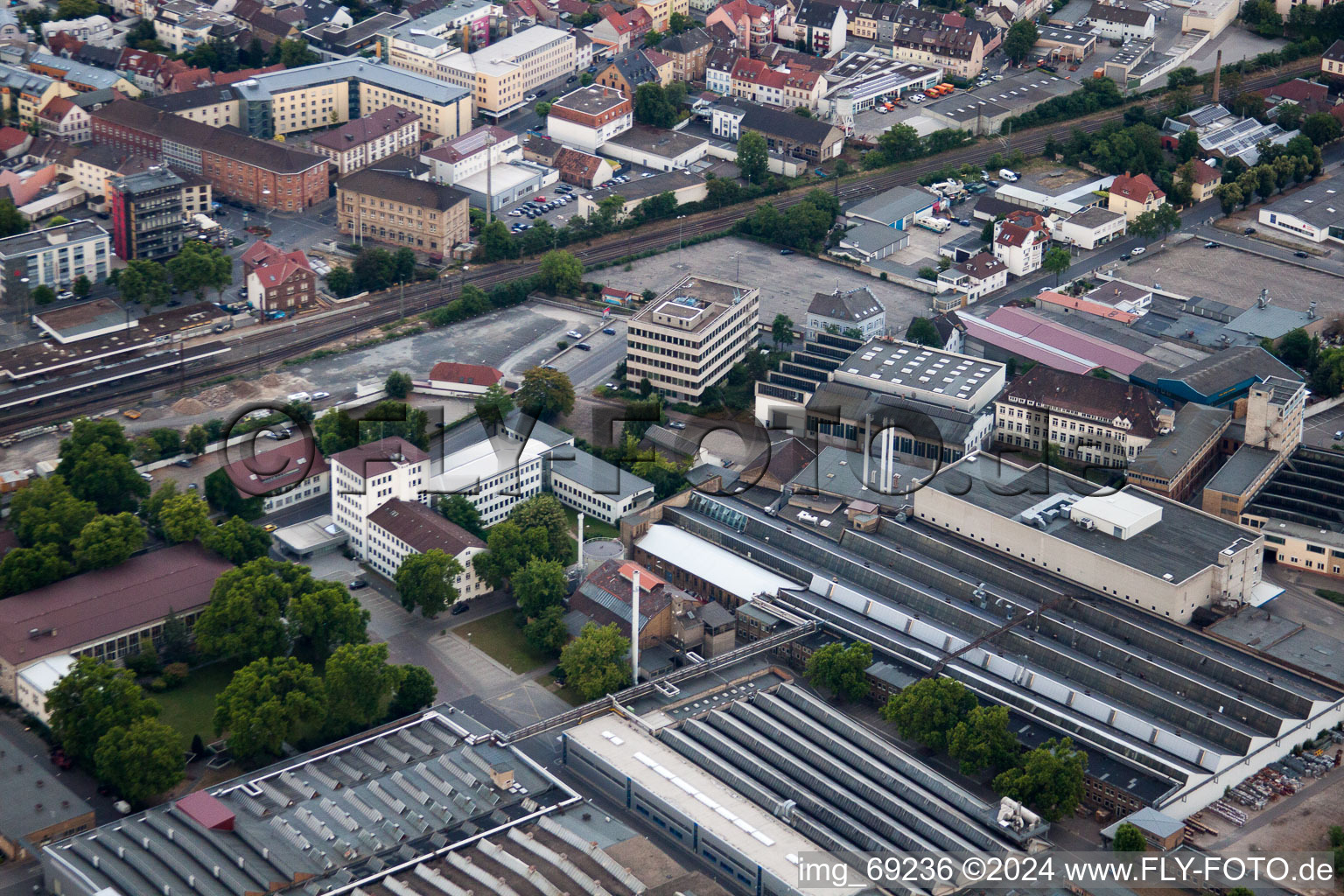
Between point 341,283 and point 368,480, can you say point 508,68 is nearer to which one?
point 341,283

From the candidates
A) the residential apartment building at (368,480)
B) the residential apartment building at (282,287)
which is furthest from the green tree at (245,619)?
the residential apartment building at (282,287)

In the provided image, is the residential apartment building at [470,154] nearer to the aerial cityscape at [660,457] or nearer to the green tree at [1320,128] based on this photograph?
the aerial cityscape at [660,457]

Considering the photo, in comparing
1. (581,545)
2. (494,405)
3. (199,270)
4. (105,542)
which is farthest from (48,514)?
(199,270)

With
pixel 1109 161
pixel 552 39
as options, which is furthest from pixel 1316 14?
pixel 552 39

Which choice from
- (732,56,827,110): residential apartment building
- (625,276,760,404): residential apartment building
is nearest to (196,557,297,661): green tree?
(625,276,760,404): residential apartment building

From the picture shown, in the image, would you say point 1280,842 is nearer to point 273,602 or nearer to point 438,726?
point 438,726

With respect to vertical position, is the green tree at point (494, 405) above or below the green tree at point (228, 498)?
above

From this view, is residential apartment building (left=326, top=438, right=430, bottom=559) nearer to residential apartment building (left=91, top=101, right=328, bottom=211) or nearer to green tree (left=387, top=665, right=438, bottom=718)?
green tree (left=387, top=665, right=438, bottom=718)
